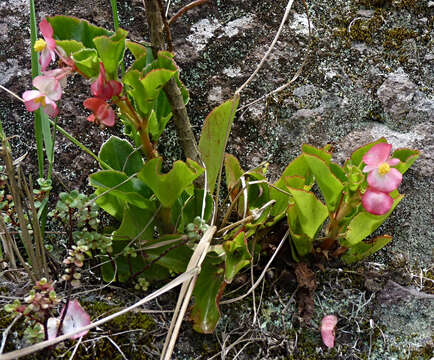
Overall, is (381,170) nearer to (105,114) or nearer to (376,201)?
(376,201)

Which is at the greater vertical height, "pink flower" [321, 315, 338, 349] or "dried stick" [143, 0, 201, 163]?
"dried stick" [143, 0, 201, 163]

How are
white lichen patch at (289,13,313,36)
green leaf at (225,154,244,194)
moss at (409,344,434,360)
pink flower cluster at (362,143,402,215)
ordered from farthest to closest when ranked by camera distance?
1. white lichen patch at (289,13,313,36)
2. green leaf at (225,154,244,194)
3. moss at (409,344,434,360)
4. pink flower cluster at (362,143,402,215)

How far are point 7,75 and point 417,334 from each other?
1.20 metres

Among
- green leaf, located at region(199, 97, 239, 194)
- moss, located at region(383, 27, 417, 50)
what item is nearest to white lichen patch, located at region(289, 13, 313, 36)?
moss, located at region(383, 27, 417, 50)

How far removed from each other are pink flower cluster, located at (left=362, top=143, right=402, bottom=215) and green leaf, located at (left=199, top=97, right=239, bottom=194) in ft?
1.07

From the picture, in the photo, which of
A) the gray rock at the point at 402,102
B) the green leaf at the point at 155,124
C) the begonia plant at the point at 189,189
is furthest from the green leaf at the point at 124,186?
the gray rock at the point at 402,102

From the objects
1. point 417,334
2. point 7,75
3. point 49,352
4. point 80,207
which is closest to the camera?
point 49,352

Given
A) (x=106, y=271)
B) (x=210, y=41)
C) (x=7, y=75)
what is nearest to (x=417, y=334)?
(x=106, y=271)

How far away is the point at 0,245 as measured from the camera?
1.04 m

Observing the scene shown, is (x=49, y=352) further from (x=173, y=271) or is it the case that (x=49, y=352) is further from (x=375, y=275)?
(x=375, y=275)

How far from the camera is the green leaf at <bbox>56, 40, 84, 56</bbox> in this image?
84cm

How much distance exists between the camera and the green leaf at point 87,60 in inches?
31.8

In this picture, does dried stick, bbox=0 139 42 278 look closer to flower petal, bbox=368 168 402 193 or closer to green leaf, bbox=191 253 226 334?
green leaf, bbox=191 253 226 334

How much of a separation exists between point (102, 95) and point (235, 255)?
0.41 m
